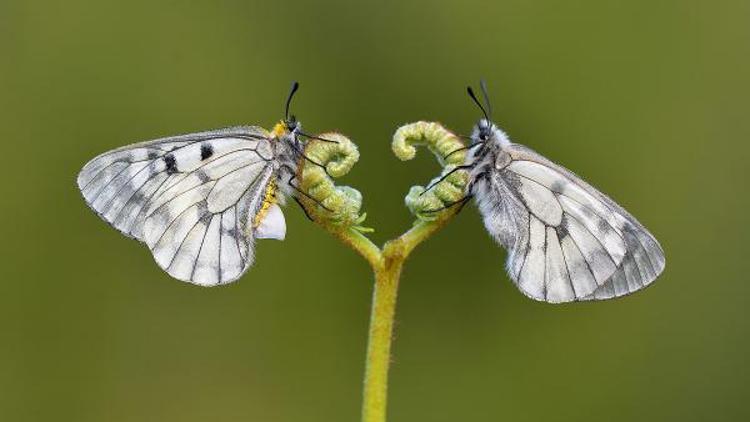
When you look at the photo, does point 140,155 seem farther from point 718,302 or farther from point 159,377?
point 718,302

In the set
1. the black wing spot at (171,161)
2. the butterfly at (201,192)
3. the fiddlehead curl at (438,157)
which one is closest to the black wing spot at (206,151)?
the butterfly at (201,192)

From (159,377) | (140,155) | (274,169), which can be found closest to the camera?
(274,169)

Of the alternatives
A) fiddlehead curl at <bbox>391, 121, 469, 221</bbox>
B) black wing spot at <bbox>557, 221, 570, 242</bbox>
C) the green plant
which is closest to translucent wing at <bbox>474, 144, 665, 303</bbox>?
black wing spot at <bbox>557, 221, 570, 242</bbox>

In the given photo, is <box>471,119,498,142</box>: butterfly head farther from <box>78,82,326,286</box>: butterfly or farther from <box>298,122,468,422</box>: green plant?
<box>78,82,326,286</box>: butterfly

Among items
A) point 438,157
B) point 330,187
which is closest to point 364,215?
point 330,187
